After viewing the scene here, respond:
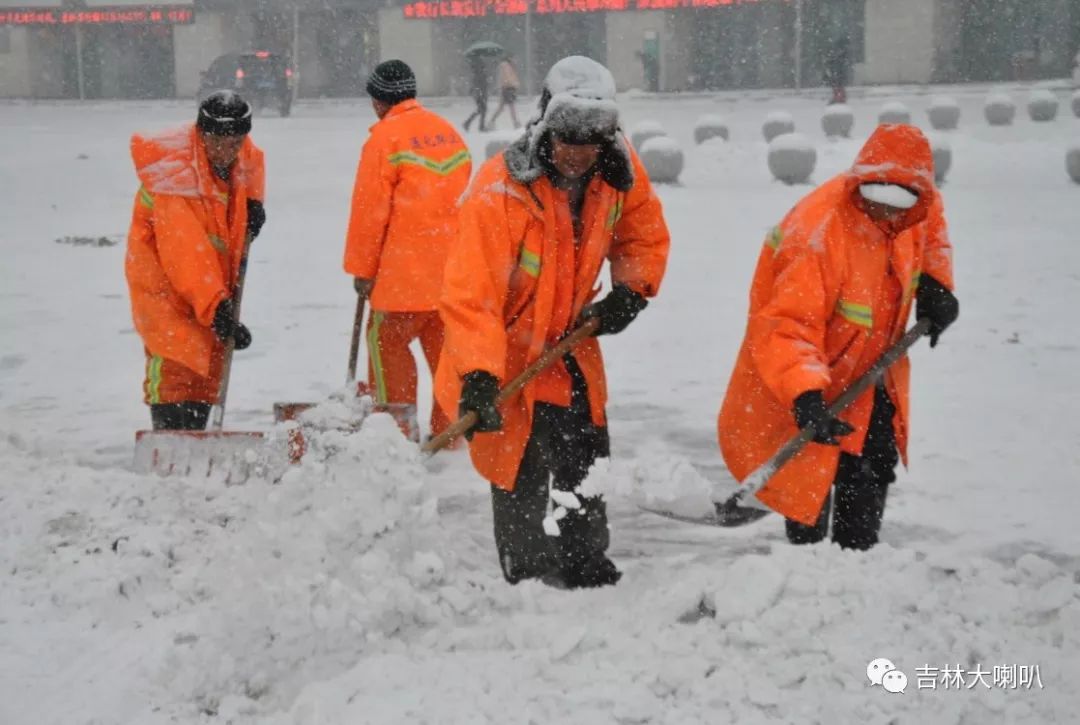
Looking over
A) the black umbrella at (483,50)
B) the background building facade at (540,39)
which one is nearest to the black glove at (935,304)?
the black umbrella at (483,50)

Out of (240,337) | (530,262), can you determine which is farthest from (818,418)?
(240,337)

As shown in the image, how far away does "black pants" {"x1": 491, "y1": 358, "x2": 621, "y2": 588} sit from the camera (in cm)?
389

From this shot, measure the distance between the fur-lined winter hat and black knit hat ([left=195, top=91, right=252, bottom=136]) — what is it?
1.47m

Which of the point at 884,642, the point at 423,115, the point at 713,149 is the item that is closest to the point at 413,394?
the point at 423,115

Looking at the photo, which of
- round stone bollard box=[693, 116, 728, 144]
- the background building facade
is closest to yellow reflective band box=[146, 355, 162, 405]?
round stone bollard box=[693, 116, 728, 144]

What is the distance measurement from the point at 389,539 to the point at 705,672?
966 millimetres

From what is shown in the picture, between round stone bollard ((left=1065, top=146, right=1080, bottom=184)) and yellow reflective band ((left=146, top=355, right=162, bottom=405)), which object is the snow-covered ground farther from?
round stone bollard ((left=1065, top=146, right=1080, bottom=184))

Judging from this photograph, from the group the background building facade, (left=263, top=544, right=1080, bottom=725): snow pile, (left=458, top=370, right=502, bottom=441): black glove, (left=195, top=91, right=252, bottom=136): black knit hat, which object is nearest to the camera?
(left=263, top=544, right=1080, bottom=725): snow pile

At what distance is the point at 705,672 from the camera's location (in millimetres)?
3246

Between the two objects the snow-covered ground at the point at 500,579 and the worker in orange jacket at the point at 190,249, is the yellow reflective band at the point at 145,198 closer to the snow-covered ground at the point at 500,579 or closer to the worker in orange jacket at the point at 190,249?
the worker in orange jacket at the point at 190,249

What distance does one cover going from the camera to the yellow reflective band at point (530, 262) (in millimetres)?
3619

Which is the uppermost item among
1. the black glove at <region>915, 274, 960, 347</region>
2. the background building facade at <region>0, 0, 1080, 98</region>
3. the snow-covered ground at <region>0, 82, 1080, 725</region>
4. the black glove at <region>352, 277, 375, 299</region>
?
the background building facade at <region>0, 0, 1080, 98</region>

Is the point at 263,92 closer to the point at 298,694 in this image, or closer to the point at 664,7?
the point at 664,7

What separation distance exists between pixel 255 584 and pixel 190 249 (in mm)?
1662
